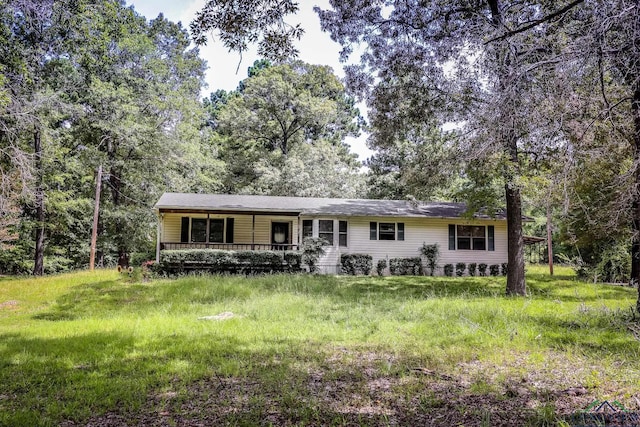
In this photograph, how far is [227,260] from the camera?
52.8ft

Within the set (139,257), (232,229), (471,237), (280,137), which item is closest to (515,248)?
(471,237)

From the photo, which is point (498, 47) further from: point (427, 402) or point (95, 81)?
point (95, 81)

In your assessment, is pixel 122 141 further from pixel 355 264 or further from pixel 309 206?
pixel 355 264

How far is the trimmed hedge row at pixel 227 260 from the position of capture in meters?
15.8

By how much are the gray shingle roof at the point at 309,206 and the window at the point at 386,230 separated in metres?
0.60

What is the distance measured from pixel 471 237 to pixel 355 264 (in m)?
5.89

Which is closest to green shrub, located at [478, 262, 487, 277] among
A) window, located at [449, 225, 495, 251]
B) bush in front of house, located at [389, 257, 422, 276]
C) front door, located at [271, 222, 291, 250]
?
window, located at [449, 225, 495, 251]

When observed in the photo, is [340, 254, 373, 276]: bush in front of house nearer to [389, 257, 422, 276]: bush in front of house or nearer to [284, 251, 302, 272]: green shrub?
[389, 257, 422, 276]: bush in front of house

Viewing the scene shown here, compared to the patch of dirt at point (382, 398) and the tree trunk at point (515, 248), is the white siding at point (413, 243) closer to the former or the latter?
the tree trunk at point (515, 248)

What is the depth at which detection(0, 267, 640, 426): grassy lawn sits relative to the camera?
3.76 meters

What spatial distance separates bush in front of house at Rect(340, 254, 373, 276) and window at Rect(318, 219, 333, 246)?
39.0 inches

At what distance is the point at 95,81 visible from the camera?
62.4ft

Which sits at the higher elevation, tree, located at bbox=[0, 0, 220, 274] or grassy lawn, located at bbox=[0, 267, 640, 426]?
tree, located at bbox=[0, 0, 220, 274]

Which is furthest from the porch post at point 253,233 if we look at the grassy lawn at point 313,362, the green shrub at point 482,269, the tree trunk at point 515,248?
the green shrub at point 482,269
